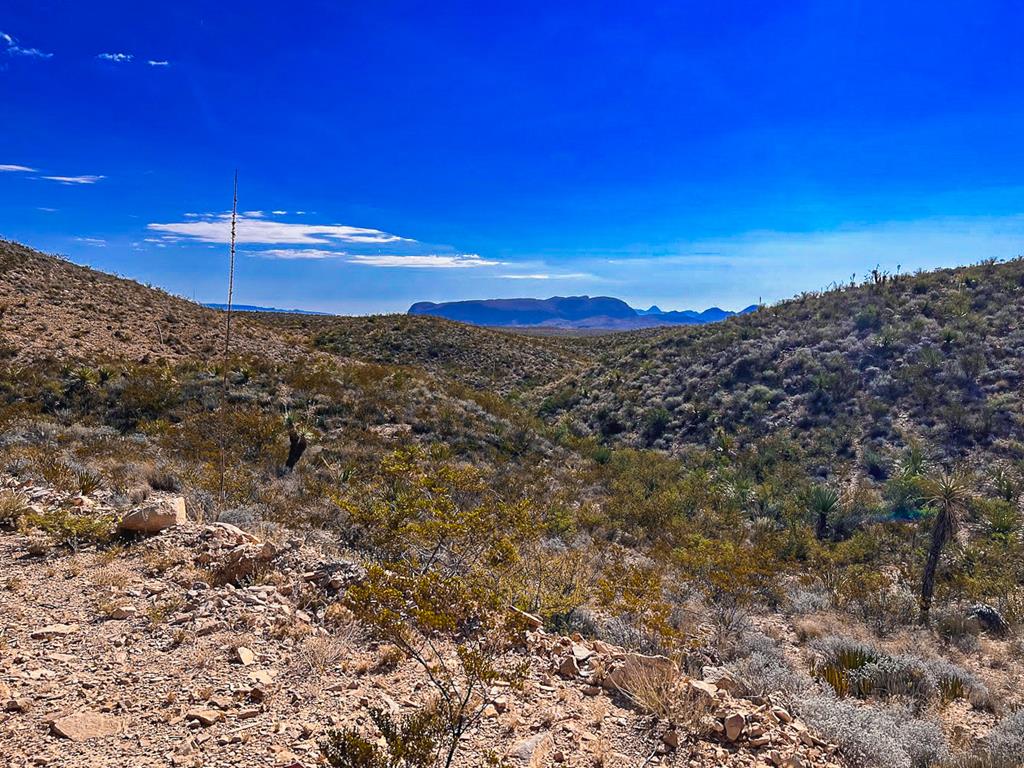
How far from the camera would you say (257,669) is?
4359 mm

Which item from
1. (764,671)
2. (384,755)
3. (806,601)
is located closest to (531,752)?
(384,755)

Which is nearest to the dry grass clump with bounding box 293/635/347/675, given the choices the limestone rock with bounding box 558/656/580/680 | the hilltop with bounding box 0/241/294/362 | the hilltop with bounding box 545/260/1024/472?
the limestone rock with bounding box 558/656/580/680

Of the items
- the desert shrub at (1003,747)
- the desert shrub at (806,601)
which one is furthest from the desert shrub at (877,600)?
the desert shrub at (1003,747)

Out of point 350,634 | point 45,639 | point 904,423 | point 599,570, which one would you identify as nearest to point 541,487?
point 599,570

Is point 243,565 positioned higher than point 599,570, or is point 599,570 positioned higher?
point 243,565

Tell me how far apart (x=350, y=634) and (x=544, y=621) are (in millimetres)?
2043

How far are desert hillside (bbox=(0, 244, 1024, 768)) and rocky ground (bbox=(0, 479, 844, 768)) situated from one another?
0.08 ft

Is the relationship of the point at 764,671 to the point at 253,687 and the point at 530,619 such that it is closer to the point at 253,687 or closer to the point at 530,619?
the point at 530,619

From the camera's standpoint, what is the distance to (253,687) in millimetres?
4078

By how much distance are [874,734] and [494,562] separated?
335cm

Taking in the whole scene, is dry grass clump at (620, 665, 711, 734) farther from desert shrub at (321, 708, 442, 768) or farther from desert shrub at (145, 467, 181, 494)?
desert shrub at (145, 467, 181, 494)

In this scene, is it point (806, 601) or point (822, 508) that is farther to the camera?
point (822, 508)

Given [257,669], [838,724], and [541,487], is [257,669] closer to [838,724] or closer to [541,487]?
[838,724]

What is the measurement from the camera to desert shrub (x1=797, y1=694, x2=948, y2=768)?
4.04 m
